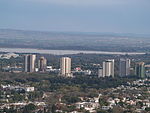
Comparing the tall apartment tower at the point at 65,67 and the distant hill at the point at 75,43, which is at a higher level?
the distant hill at the point at 75,43

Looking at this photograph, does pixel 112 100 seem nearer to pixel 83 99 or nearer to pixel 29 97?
pixel 83 99

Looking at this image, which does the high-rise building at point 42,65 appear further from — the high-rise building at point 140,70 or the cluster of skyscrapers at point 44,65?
the high-rise building at point 140,70

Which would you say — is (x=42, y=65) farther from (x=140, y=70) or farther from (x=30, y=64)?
(x=140, y=70)

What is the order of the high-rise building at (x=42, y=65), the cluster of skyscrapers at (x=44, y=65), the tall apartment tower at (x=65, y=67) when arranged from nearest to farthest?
1. the tall apartment tower at (x=65, y=67)
2. the cluster of skyscrapers at (x=44, y=65)
3. the high-rise building at (x=42, y=65)

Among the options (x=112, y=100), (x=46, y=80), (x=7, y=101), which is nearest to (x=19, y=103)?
(x=7, y=101)

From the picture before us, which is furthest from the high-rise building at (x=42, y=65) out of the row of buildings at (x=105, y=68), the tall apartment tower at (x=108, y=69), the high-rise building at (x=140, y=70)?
the high-rise building at (x=140, y=70)

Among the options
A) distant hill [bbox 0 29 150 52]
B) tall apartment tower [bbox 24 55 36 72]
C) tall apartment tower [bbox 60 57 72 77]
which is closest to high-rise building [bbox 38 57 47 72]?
tall apartment tower [bbox 24 55 36 72]

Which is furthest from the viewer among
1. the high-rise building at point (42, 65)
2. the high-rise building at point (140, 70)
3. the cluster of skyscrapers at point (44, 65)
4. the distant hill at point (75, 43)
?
the distant hill at point (75, 43)

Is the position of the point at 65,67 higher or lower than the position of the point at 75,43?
lower

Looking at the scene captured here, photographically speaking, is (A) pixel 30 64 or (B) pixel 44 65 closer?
(A) pixel 30 64

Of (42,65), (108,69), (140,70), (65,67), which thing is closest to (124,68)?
(108,69)

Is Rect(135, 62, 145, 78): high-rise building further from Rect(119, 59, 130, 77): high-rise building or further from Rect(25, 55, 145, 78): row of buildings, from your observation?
Rect(119, 59, 130, 77): high-rise building
